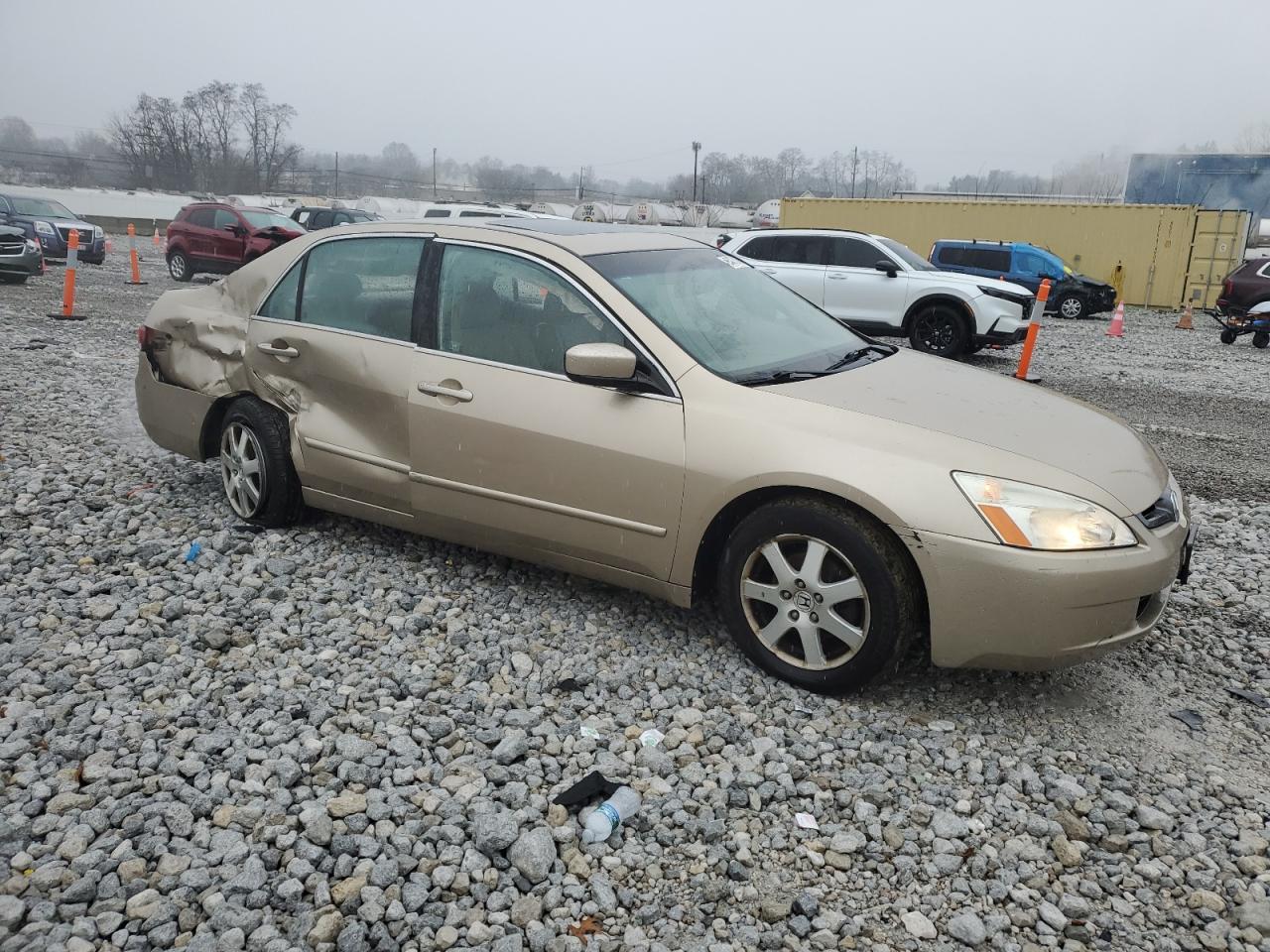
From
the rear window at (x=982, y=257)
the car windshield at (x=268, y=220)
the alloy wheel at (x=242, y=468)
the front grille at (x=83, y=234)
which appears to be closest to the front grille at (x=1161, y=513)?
the alloy wheel at (x=242, y=468)

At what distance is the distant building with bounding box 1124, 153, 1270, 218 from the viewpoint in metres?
45.5

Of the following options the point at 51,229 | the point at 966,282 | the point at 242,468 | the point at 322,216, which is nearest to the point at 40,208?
the point at 51,229

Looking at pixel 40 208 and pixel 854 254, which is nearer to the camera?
pixel 854 254

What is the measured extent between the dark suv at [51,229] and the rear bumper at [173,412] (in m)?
18.3

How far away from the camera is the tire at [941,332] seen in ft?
42.9

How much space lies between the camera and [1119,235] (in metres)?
26.1

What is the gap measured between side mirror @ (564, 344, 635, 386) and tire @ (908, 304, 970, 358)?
1028 cm

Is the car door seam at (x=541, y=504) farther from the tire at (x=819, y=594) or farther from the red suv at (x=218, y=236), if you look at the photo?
the red suv at (x=218, y=236)

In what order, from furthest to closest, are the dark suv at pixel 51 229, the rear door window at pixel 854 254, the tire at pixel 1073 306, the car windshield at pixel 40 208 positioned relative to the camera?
1. the car windshield at pixel 40 208
2. the tire at pixel 1073 306
3. the dark suv at pixel 51 229
4. the rear door window at pixel 854 254

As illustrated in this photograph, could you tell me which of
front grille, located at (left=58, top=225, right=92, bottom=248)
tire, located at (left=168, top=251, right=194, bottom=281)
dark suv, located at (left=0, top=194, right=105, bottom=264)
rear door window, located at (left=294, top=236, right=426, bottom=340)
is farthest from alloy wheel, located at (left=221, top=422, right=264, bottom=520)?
front grille, located at (left=58, top=225, right=92, bottom=248)

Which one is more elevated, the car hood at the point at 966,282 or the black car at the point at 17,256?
the car hood at the point at 966,282

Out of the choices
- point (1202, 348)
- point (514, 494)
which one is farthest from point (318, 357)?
point (1202, 348)

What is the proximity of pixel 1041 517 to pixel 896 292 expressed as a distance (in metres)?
10.9

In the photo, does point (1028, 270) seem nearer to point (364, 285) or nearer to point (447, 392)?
point (364, 285)
